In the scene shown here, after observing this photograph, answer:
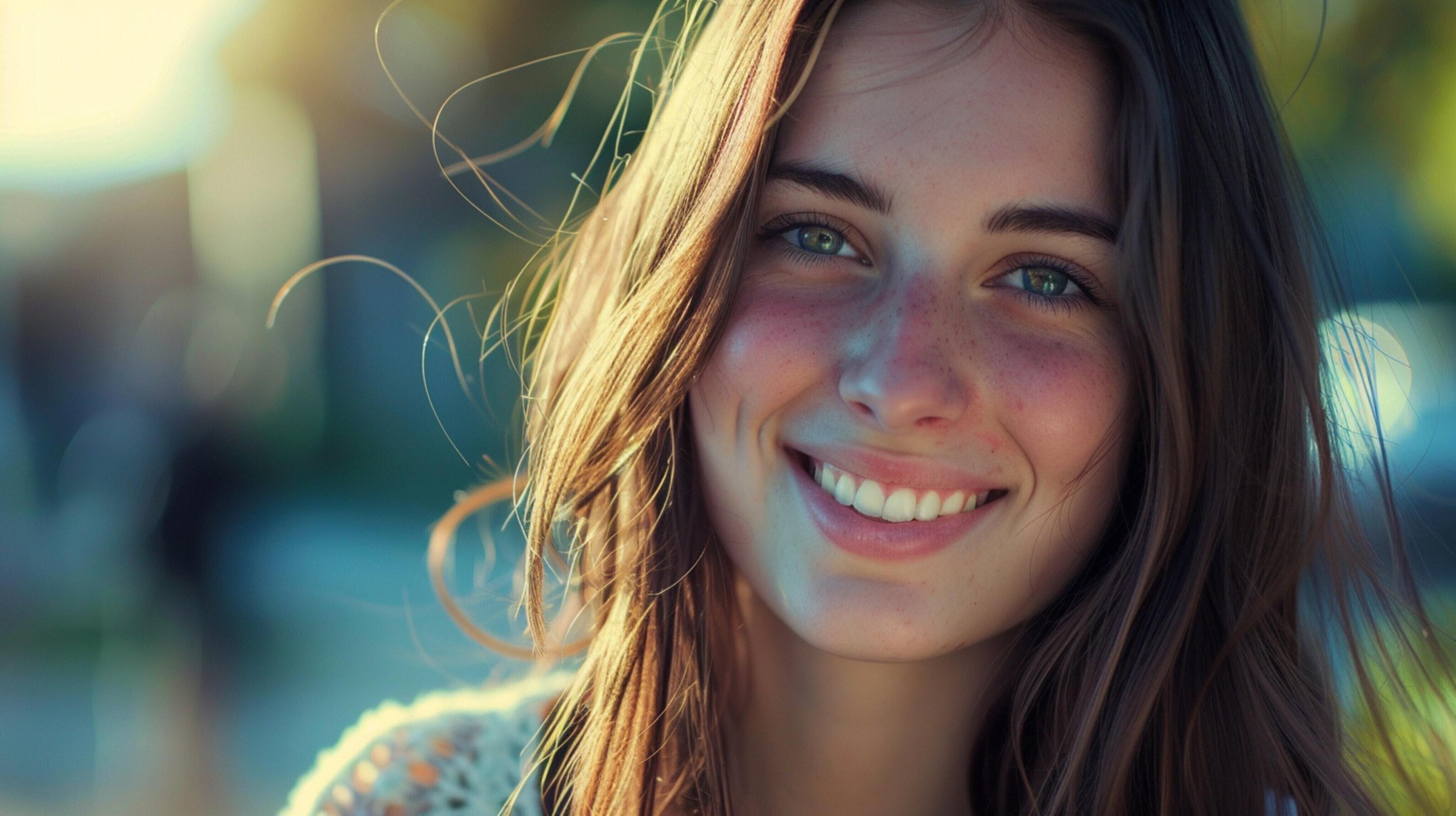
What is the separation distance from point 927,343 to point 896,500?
0.21 meters

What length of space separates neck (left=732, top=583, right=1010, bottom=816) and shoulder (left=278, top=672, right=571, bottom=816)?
1.22 ft

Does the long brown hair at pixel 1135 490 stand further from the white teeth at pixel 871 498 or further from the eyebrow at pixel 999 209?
the white teeth at pixel 871 498

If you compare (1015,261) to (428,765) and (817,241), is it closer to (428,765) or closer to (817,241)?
(817,241)

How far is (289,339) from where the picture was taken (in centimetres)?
793

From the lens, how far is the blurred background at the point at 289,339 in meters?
6.00

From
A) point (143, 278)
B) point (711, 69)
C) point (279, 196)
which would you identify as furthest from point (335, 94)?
point (711, 69)

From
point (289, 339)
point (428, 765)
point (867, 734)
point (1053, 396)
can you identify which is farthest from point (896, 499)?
point (289, 339)

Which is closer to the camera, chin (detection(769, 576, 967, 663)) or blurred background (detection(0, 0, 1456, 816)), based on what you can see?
chin (detection(769, 576, 967, 663))

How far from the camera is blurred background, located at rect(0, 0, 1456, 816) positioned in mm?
6004

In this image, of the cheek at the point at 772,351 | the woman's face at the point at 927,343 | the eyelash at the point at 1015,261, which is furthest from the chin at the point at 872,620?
the eyelash at the point at 1015,261

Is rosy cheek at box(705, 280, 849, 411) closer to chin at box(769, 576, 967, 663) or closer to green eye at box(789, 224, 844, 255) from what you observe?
green eye at box(789, 224, 844, 255)

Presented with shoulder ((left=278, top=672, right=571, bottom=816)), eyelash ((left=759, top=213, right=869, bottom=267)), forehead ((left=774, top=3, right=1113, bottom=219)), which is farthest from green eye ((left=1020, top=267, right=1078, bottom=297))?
shoulder ((left=278, top=672, right=571, bottom=816))

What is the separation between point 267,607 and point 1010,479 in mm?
6336

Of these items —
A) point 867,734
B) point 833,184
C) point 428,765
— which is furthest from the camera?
point 428,765
